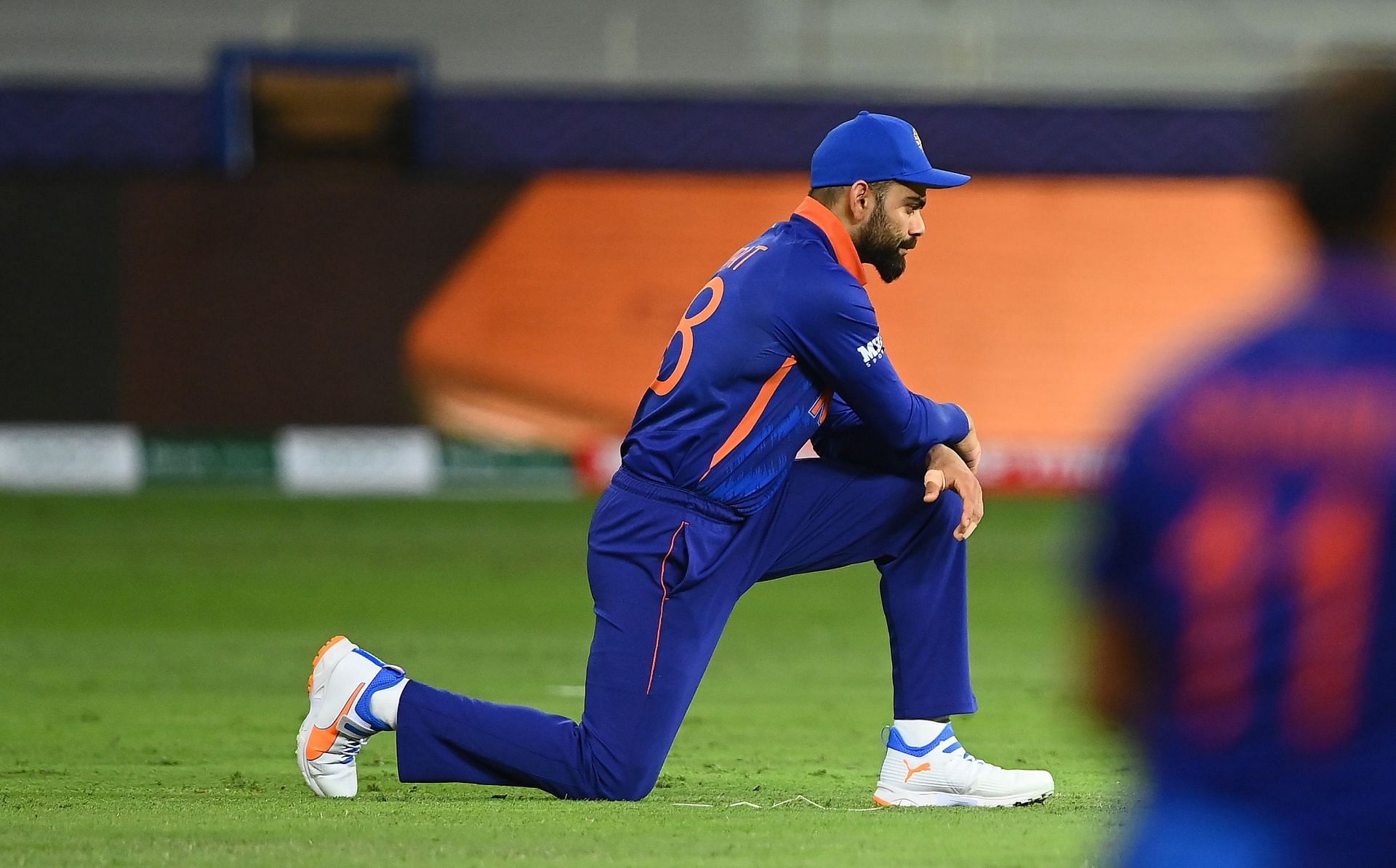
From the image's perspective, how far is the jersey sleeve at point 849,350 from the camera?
15.7 ft

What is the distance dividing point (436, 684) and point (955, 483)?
133 inches

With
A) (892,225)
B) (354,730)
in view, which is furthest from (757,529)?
(354,730)

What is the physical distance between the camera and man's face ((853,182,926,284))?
492 centimetres

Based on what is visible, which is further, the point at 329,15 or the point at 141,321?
the point at 329,15

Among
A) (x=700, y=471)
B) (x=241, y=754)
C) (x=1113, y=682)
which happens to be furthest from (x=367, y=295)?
(x=1113, y=682)

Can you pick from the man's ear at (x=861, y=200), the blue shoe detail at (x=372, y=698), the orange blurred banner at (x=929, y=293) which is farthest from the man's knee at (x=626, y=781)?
the orange blurred banner at (x=929, y=293)

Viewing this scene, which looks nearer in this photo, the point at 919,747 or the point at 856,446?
the point at 919,747

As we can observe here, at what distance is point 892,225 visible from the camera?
4.93m

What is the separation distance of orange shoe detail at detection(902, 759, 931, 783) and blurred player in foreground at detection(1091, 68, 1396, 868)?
111 inches

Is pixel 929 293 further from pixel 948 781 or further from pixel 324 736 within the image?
pixel 324 736

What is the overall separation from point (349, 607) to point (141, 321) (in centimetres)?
561

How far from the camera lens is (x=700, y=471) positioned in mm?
4812

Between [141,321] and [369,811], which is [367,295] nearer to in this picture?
[141,321]

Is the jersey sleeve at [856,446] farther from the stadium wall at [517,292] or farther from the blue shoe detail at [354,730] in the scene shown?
the stadium wall at [517,292]
